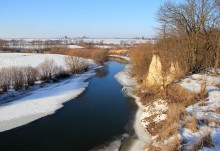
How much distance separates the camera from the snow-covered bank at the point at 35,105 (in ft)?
57.5

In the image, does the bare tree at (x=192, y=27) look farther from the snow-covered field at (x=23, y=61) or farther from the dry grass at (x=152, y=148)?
the snow-covered field at (x=23, y=61)

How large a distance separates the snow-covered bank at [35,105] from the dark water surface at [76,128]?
0.82 metres

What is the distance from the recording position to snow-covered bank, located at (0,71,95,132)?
17.5 metres

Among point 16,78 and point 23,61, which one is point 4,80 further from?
point 23,61

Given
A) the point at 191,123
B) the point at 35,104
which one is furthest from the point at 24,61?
the point at 191,123

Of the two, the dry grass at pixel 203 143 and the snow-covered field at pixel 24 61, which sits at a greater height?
the dry grass at pixel 203 143

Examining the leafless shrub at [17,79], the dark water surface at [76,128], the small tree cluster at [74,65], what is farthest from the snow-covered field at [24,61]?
the dark water surface at [76,128]

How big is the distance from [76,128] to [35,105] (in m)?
6.76

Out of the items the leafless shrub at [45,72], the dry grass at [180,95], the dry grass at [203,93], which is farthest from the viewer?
the leafless shrub at [45,72]

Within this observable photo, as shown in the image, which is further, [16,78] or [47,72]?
[47,72]

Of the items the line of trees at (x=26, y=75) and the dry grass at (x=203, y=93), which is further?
the line of trees at (x=26, y=75)

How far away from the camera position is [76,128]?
15867mm

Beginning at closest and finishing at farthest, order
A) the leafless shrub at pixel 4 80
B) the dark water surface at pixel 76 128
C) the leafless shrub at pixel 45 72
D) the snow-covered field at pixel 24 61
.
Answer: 1. the dark water surface at pixel 76 128
2. the leafless shrub at pixel 4 80
3. the leafless shrub at pixel 45 72
4. the snow-covered field at pixel 24 61

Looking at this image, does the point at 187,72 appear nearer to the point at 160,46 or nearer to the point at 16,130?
the point at 160,46
